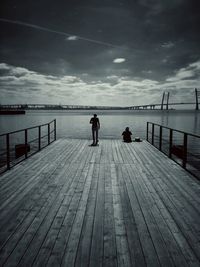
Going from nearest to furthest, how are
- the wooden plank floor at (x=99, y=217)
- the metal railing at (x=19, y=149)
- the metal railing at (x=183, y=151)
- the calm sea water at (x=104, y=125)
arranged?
the wooden plank floor at (x=99, y=217) < the metal railing at (x=183, y=151) < the metal railing at (x=19, y=149) < the calm sea water at (x=104, y=125)

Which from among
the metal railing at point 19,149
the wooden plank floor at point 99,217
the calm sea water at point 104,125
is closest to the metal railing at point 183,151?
the wooden plank floor at point 99,217

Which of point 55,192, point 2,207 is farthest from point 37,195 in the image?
point 2,207

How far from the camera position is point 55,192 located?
4734 millimetres

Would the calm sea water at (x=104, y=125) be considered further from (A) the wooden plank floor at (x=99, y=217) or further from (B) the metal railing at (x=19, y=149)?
(A) the wooden plank floor at (x=99, y=217)

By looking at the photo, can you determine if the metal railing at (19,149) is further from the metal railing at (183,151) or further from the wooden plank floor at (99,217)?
the metal railing at (183,151)

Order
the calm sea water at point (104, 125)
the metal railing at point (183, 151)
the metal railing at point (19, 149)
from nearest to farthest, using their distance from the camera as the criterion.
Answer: the metal railing at point (183, 151) → the metal railing at point (19, 149) → the calm sea water at point (104, 125)

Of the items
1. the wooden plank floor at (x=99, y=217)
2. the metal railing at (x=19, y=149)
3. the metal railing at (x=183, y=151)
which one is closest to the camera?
the wooden plank floor at (x=99, y=217)

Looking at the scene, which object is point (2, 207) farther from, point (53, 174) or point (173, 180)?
point (173, 180)

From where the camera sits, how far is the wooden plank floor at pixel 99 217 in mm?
2660

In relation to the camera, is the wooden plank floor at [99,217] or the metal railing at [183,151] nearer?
the wooden plank floor at [99,217]

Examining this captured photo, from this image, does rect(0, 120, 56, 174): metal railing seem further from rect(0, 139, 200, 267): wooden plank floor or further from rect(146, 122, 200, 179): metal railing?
rect(146, 122, 200, 179): metal railing

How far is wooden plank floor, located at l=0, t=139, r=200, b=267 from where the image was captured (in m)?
2.66

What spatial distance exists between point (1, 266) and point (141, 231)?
199 centimetres

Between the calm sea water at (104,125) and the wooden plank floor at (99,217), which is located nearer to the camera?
the wooden plank floor at (99,217)
